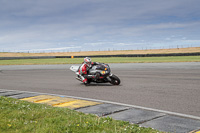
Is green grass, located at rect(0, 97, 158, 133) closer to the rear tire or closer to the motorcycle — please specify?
the motorcycle

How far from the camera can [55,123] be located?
5148 mm

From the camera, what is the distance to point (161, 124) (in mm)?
5297

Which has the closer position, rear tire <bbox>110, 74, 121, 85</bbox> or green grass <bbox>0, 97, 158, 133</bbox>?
green grass <bbox>0, 97, 158, 133</bbox>

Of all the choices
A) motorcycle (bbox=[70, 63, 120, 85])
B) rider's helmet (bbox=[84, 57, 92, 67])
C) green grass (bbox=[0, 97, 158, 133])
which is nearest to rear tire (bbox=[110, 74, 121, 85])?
motorcycle (bbox=[70, 63, 120, 85])

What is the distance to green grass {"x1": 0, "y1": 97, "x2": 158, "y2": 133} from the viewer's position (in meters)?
4.70

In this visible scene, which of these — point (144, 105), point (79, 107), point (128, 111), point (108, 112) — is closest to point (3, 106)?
point (79, 107)

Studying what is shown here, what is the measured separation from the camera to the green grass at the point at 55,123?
470 centimetres

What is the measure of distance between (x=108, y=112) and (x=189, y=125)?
2186 millimetres

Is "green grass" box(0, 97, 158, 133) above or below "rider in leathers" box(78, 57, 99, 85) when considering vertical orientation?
below

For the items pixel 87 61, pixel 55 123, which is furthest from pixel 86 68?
pixel 55 123

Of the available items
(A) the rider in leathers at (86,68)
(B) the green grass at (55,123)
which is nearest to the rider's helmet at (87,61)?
(A) the rider in leathers at (86,68)

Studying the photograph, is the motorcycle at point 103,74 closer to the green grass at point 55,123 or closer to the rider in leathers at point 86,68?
the rider in leathers at point 86,68

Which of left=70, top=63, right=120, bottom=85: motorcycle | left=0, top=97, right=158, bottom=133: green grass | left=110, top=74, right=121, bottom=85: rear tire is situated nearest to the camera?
left=0, top=97, right=158, bottom=133: green grass

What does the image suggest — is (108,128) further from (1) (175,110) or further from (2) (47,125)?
(1) (175,110)
